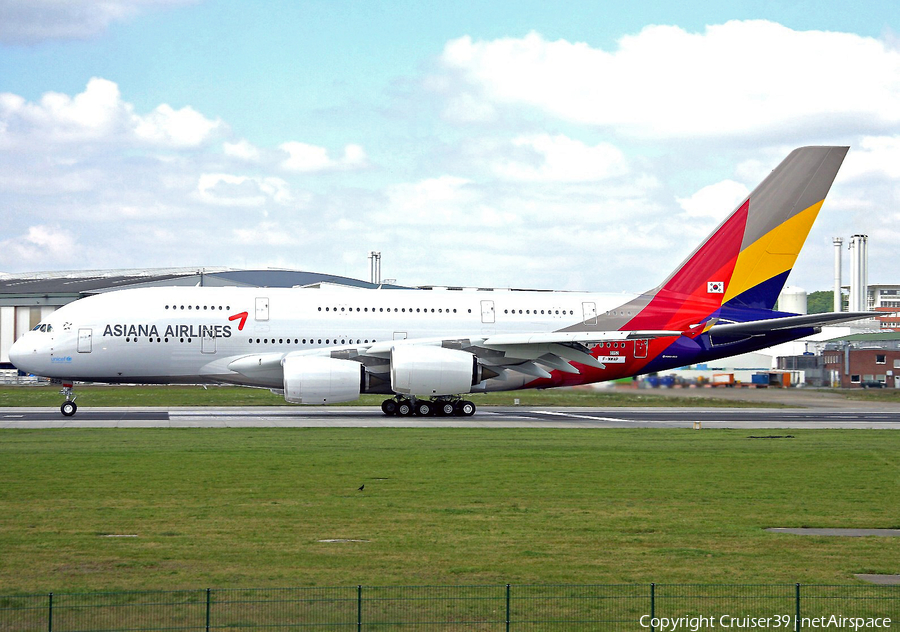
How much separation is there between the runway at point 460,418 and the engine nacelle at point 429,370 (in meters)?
1.35

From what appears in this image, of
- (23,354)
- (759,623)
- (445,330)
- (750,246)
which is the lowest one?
(759,623)

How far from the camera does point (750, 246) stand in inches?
1725

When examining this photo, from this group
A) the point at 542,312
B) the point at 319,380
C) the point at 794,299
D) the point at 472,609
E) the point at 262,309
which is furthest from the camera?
the point at 794,299

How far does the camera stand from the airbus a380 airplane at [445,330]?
38.6 meters

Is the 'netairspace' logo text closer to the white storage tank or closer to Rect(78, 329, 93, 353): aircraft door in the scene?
Rect(78, 329, 93, 353): aircraft door

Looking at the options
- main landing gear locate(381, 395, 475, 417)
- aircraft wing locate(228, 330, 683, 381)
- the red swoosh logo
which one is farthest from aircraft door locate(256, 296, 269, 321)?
main landing gear locate(381, 395, 475, 417)

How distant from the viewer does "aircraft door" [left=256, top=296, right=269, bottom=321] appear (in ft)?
130

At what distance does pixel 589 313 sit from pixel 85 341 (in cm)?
2135

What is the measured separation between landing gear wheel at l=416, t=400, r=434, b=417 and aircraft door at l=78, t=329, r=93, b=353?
13.6 metres

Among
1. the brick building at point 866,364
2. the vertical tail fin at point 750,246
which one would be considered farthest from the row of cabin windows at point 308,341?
the brick building at point 866,364

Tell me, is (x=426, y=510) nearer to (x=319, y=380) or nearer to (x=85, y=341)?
(x=319, y=380)

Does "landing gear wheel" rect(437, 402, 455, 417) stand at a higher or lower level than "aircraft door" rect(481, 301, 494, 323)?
lower

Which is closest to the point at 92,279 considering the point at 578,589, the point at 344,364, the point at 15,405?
the point at 15,405

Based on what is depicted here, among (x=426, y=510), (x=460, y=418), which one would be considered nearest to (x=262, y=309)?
(x=460, y=418)
